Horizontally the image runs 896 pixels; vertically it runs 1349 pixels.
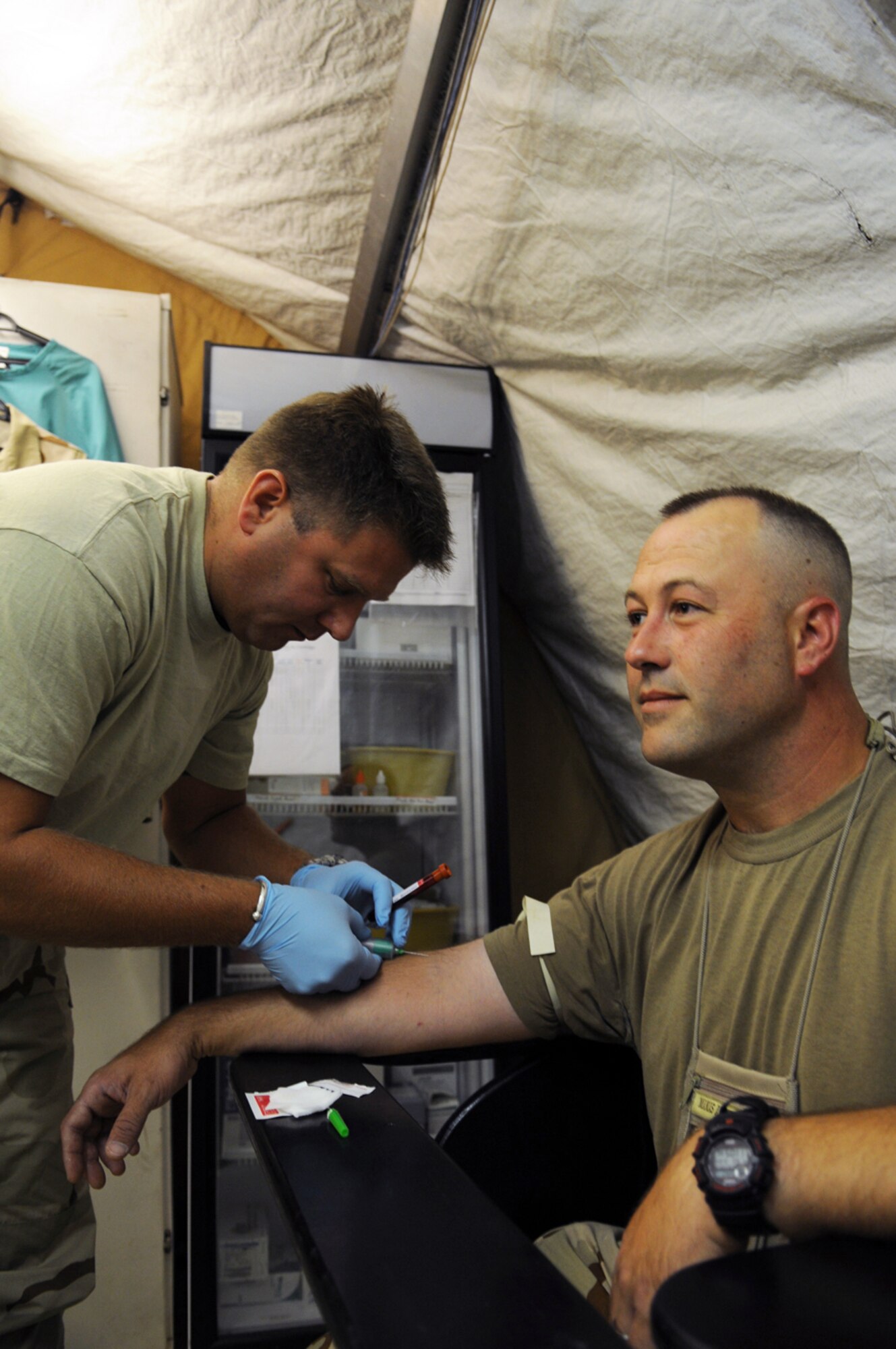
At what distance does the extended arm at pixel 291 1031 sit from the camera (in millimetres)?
1168

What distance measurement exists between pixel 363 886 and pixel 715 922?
2.22 ft

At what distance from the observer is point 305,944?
1305 millimetres

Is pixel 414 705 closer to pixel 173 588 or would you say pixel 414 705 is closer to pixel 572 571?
pixel 572 571

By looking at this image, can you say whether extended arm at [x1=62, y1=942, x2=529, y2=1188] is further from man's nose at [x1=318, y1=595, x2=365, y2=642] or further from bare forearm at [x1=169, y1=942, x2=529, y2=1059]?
man's nose at [x1=318, y1=595, x2=365, y2=642]

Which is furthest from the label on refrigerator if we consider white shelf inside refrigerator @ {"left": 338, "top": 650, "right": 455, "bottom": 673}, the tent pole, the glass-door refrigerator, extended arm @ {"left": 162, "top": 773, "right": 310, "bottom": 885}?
the tent pole

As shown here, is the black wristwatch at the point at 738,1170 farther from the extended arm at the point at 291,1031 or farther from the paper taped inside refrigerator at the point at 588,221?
the paper taped inside refrigerator at the point at 588,221

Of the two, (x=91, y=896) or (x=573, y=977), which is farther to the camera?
(x=573, y=977)

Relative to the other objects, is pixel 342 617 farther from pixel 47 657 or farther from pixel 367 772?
pixel 367 772

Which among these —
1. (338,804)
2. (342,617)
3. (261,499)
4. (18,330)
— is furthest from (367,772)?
(18,330)

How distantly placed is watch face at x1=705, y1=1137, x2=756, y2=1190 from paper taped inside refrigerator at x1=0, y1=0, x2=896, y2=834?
1.03 meters

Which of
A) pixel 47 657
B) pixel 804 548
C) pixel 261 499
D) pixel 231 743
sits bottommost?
pixel 231 743

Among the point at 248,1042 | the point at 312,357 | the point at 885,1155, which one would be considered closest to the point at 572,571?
the point at 312,357

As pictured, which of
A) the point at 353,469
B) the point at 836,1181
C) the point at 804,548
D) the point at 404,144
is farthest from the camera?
the point at 404,144

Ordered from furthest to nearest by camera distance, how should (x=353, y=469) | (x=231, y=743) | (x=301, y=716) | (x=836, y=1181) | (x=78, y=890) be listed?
(x=301, y=716), (x=231, y=743), (x=353, y=469), (x=78, y=890), (x=836, y=1181)
